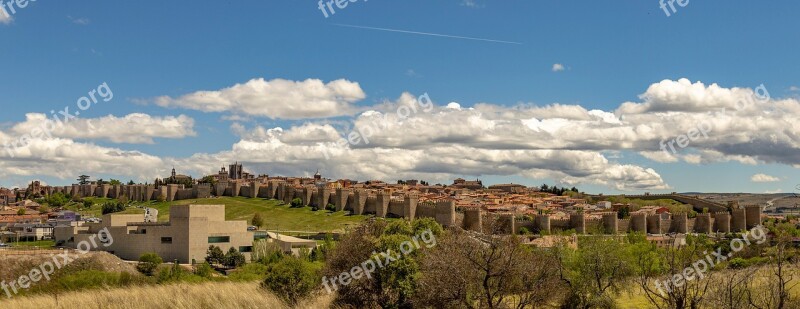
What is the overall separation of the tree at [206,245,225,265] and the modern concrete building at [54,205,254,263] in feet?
3.95

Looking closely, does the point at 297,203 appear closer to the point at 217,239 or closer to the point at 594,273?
the point at 217,239

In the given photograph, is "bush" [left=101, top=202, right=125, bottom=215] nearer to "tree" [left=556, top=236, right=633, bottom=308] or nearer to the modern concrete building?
the modern concrete building

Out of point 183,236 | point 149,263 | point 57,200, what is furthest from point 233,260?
point 57,200

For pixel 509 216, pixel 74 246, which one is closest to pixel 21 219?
pixel 74 246

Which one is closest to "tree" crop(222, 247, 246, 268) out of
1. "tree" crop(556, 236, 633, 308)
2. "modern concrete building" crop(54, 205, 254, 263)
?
"modern concrete building" crop(54, 205, 254, 263)

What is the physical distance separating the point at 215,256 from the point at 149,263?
686 centimetres

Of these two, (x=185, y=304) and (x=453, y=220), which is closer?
(x=185, y=304)

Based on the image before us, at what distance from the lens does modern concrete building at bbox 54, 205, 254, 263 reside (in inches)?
2370

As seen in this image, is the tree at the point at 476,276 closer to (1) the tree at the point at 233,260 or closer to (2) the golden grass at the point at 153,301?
(2) the golden grass at the point at 153,301

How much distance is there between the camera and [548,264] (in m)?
28.8

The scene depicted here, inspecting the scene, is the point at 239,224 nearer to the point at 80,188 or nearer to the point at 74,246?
the point at 74,246

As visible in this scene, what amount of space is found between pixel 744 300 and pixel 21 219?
9455 centimetres

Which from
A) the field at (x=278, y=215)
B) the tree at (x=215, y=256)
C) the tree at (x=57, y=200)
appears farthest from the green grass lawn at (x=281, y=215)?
the tree at (x=57, y=200)

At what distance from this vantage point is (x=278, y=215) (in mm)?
93125
